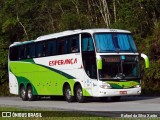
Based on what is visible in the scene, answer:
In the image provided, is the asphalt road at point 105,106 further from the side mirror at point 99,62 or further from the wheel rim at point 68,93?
the side mirror at point 99,62

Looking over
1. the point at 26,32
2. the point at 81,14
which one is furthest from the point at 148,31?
the point at 26,32

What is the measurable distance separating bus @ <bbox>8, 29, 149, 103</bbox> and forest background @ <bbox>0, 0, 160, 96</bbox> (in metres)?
9.64

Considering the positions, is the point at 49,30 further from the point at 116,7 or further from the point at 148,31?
the point at 148,31

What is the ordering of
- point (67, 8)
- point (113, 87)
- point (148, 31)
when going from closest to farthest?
point (113, 87) → point (148, 31) → point (67, 8)

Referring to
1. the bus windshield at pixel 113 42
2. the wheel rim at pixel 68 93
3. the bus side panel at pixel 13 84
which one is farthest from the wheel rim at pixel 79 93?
the bus side panel at pixel 13 84

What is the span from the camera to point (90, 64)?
26.2m

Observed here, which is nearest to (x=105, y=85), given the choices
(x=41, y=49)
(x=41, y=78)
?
(x=41, y=49)

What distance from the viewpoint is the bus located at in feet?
84.5

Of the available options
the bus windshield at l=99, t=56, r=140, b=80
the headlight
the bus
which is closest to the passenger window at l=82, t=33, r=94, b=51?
the bus

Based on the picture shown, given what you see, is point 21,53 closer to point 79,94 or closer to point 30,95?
point 30,95

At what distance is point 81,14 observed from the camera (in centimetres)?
4694

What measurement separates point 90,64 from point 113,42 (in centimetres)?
164

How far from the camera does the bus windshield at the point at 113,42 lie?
2578 centimetres

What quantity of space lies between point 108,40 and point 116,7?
65.9ft
